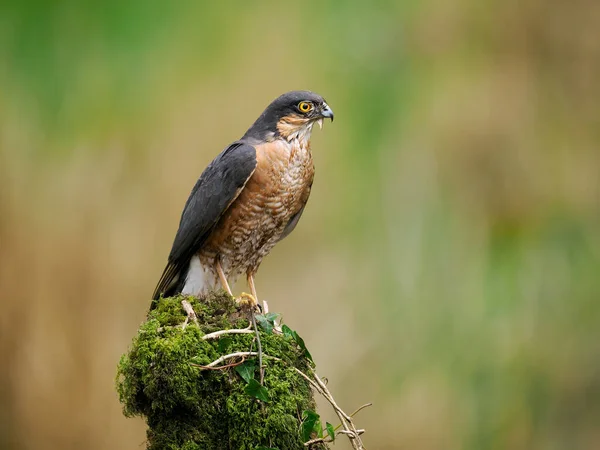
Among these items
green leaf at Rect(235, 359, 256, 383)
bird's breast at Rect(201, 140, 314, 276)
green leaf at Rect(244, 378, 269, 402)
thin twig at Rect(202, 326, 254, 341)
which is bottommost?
green leaf at Rect(244, 378, 269, 402)

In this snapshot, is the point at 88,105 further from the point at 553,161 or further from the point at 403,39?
the point at 553,161

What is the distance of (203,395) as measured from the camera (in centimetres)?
213

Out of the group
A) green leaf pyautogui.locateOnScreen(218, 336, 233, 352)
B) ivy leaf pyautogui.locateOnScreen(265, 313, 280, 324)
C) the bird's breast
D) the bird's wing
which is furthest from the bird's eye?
green leaf pyautogui.locateOnScreen(218, 336, 233, 352)

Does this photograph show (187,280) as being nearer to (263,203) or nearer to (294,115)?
(263,203)

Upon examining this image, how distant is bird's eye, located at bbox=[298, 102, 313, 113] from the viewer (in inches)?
128

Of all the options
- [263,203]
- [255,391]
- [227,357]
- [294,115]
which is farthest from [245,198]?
[255,391]

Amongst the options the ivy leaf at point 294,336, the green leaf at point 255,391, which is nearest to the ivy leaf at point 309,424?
the green leaf at point 255,391

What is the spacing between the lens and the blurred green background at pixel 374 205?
15.8 feet

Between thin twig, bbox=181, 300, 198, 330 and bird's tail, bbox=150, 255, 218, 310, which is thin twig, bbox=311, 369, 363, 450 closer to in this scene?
thin twig, bbox=181, 300, 198, 330

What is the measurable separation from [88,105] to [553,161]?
370 cm

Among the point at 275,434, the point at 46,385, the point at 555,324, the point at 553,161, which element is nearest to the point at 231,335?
the point at 275,434

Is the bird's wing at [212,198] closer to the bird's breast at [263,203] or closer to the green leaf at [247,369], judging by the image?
the bird's breast at [263,203]

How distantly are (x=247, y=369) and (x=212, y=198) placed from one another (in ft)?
3.87

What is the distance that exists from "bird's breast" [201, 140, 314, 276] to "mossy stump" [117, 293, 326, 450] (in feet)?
3.34
